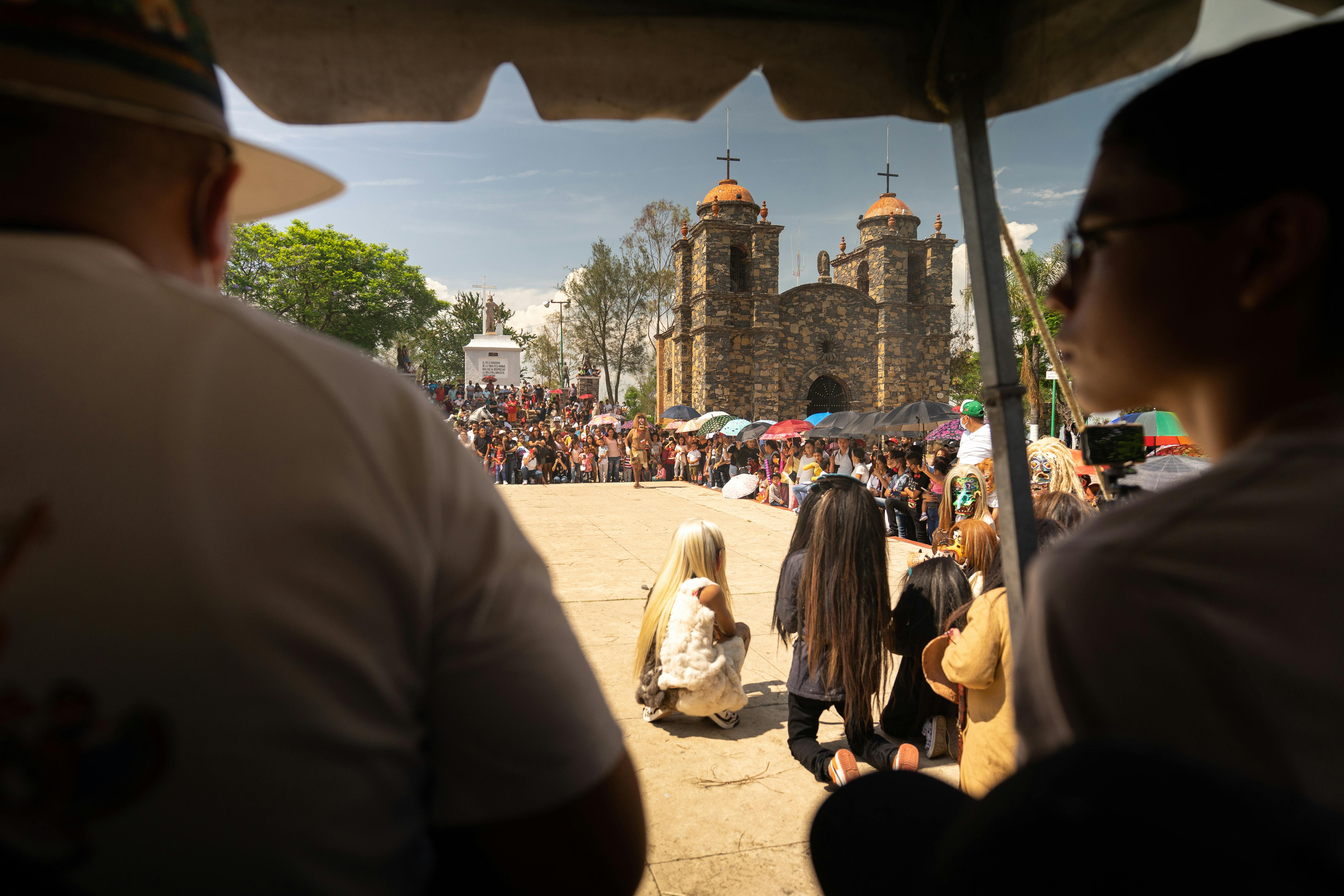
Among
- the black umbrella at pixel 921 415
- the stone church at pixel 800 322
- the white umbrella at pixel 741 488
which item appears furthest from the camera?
the stone church at pixel 800 322

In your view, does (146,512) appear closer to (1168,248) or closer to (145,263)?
(145,263)

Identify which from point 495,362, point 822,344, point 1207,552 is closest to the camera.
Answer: point 1207,552

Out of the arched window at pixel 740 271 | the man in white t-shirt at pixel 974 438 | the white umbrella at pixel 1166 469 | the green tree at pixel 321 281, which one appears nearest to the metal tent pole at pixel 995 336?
the man in white t-shirt at pixel 974 438

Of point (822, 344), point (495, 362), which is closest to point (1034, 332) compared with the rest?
point (822, 344)

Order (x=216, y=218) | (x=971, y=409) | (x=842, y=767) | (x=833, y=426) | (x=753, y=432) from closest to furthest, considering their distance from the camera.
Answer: (x=216, y=218) < (x=842, y=767) < (x=971, y=409) < (x=833, y=426) < (x=753, y=432)

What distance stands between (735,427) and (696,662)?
22.0m

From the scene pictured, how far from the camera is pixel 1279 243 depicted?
2.37 ft

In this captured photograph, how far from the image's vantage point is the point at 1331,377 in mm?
703

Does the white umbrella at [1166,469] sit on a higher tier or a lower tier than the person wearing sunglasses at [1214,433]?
higher

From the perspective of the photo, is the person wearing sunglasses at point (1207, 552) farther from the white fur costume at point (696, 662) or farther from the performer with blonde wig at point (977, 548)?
the white fur costume at point (696, 662)

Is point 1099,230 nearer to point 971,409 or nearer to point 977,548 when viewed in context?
point 977,548

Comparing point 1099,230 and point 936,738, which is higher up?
point 1099,230

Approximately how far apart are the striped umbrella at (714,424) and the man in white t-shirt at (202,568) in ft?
86.6

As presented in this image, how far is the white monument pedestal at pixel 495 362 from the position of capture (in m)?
49.7
